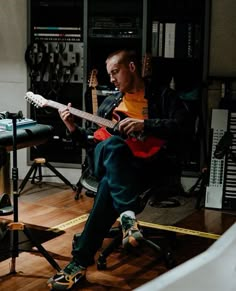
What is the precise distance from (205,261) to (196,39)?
4.31 meters

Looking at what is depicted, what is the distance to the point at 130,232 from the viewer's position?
268 centimetres

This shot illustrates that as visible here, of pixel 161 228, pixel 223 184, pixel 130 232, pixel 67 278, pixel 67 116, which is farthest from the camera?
pixel 223 184

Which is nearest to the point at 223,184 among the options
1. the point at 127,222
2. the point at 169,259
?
the point at 169,259

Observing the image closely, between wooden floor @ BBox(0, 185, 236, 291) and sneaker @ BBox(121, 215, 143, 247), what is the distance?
36 cm

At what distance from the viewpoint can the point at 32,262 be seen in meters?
3.21

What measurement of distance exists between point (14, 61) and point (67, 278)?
2763mm

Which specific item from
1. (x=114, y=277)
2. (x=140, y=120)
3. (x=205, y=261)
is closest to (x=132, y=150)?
(x=140, y=120)

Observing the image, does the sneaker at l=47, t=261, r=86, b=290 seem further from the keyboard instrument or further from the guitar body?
the keyboard instrument

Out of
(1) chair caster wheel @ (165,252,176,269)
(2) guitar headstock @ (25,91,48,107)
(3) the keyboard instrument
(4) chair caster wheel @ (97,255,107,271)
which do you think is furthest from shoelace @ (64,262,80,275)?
(3) the keyboard instrument

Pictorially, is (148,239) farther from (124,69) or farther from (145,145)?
(124,69)

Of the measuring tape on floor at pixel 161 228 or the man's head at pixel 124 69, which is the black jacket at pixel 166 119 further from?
the measuring tape on floor at pixel 161 228

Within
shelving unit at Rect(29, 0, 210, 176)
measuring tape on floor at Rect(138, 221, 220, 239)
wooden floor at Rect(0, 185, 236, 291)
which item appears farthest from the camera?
shelving unit at Rect(29, 0, 210, 176)

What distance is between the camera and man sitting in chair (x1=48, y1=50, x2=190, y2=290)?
2.85 m

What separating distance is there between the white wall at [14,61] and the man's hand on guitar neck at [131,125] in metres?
2.13
